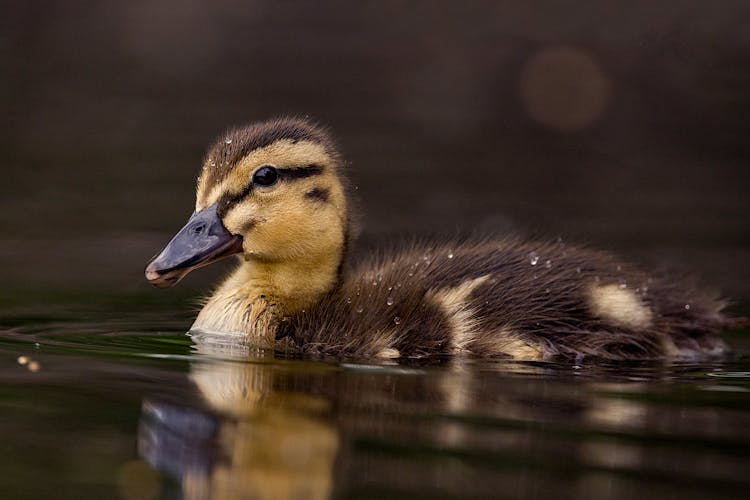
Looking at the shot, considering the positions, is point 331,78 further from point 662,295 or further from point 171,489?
point 171,489

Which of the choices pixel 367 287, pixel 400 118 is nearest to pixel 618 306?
pixel 367 287

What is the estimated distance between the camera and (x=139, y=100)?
1213 centimetres

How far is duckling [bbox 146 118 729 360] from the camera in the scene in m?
5.25

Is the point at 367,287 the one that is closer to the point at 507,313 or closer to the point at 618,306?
the point at 507,313

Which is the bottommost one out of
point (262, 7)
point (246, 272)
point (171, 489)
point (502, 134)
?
point (171, 489)

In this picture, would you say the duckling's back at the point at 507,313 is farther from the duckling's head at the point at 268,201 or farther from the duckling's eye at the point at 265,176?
the duckling's eye at the point at 265,176

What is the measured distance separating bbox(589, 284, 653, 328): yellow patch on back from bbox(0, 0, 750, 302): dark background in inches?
67.5

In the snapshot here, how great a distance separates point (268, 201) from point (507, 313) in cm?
96

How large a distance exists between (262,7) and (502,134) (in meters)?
3.79

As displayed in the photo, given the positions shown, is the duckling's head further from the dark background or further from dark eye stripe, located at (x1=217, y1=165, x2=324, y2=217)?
the dark background

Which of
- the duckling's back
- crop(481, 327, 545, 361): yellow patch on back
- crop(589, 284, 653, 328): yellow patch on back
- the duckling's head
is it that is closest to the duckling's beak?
the duckling's head

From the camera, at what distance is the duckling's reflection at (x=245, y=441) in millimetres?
3170

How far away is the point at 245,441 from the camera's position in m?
3.57

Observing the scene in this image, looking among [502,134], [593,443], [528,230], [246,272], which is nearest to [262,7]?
[502,134]
